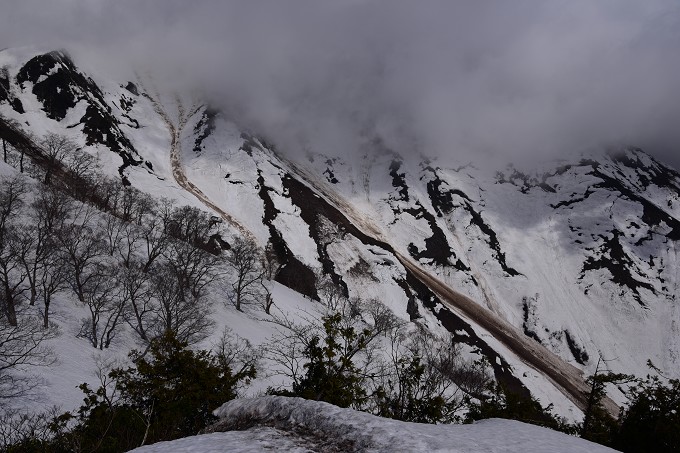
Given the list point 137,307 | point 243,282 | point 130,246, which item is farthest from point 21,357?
point 243,282

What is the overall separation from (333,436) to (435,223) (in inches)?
4634

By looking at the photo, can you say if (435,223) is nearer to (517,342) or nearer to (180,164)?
(517,342)

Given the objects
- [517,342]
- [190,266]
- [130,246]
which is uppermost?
[517,342]

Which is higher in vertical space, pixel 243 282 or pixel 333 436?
pixel 243 282

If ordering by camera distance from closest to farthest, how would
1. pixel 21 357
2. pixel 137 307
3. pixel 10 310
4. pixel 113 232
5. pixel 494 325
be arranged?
1. pixel 21 357
2. pixel 10 310
3. pixel 137 307
4. pixel 113 232
5. pixel 494 325

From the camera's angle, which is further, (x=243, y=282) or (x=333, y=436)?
(x=243, y=282)

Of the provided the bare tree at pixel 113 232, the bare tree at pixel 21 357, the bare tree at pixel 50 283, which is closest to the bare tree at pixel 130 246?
the bare tree at pixel 113 232

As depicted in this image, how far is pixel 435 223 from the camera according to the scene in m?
121

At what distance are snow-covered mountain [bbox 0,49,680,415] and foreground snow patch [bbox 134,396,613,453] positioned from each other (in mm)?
57669

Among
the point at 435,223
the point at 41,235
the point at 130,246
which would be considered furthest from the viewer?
the point at 435,223

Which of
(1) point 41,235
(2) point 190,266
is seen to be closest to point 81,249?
(1) point 41,235

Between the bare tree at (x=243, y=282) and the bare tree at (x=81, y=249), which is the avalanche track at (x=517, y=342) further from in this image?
the bare tree at (x=81, y=249)

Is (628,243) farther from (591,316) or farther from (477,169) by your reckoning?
(477,169)

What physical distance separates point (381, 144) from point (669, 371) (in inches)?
4573
